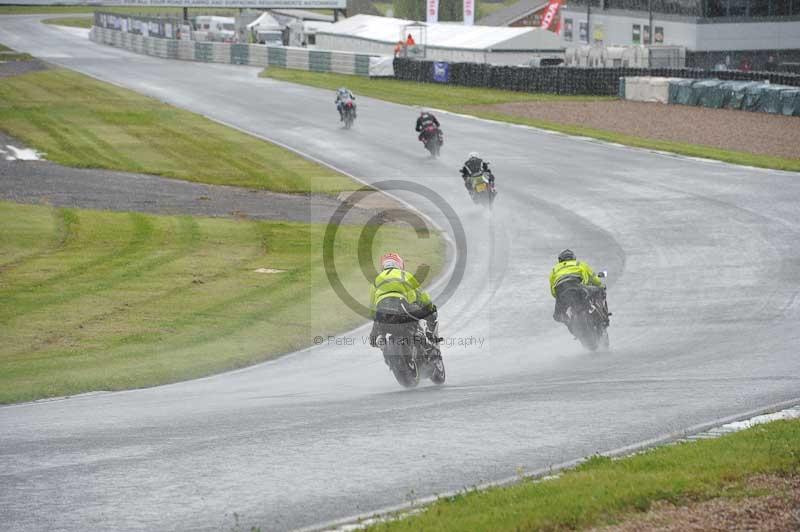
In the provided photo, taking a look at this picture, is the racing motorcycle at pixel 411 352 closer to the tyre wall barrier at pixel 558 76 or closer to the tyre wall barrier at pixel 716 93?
the tyre wall barrier at pixel 716 93

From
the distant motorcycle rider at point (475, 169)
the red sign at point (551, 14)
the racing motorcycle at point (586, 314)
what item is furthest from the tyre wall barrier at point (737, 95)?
the red sign at point (551, 14)

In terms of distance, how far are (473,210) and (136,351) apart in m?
14.9

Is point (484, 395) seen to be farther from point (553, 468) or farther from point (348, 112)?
point (348, 112)

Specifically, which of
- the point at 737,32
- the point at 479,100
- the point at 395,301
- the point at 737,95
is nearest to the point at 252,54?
the point at 479,100

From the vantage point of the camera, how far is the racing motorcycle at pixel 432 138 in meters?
39.3

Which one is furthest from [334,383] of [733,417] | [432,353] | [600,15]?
[600,15]

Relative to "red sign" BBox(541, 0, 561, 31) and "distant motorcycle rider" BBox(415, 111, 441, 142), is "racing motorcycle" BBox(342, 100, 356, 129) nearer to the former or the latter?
"distant motorcycle rider" BBox(415, 111, 441, 142)

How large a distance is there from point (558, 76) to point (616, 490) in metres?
51.0

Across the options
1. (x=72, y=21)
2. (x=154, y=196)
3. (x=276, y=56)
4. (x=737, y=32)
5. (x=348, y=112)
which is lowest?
(x=154, y=196)

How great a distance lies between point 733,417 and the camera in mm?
12203

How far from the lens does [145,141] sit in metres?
44.4

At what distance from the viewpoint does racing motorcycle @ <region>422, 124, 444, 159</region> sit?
39.3 m

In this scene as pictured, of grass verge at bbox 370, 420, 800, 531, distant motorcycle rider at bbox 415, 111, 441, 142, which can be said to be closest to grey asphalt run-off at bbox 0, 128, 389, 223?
distant motorcycle rider at bbox 415, 111, 441, 142

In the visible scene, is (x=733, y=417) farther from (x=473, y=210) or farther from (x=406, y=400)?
(x=473, y=210)
